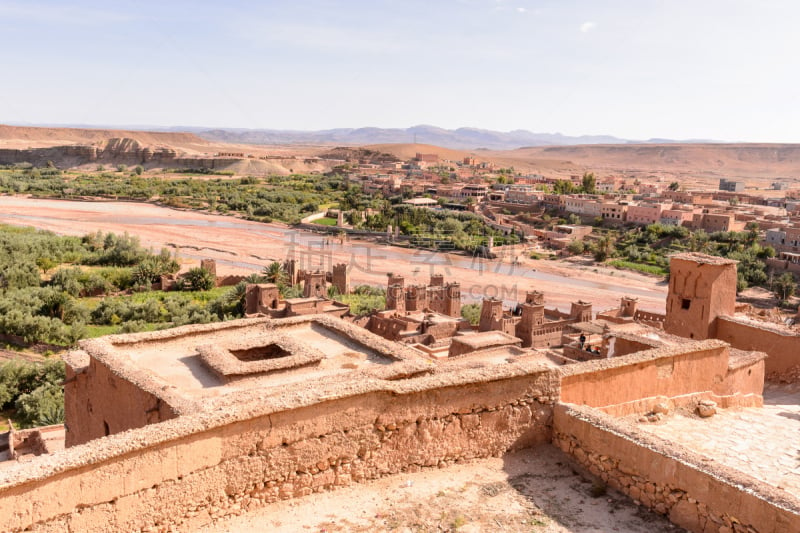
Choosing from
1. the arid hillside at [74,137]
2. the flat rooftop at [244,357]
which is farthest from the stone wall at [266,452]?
the arid hillside at [74,137]

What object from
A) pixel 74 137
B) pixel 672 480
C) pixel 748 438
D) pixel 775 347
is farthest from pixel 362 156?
pixel 672 480

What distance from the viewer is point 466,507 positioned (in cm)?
507

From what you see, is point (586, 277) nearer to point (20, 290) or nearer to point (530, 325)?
point (530, 325)

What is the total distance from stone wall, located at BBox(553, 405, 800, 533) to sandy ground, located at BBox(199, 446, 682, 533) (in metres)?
0.14

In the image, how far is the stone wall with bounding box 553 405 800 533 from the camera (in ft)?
14.4

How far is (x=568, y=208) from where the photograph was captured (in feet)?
187

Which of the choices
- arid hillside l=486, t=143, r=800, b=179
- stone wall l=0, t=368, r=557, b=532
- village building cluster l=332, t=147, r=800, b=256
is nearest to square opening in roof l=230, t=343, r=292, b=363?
stone wall l=0, t=368, r=557, b=532

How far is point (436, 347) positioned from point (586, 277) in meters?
25.1

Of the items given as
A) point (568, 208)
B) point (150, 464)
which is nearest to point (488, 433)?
point (150, 464)

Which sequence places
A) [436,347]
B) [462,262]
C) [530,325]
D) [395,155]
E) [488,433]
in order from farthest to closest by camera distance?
[395,155], [462,262], [530,325], [436,347], [488,433]

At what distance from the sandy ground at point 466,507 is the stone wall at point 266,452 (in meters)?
0.12

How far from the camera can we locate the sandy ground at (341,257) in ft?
115

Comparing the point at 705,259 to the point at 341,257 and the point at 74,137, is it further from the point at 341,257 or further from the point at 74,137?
the point at 74,137

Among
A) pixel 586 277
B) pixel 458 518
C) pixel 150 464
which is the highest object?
pixel 150 464
